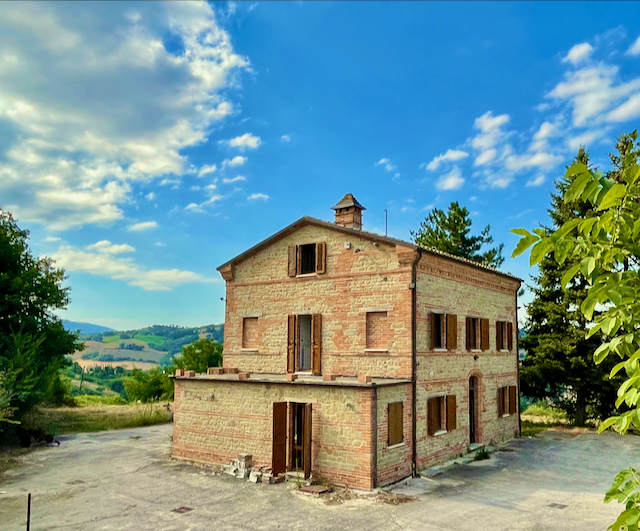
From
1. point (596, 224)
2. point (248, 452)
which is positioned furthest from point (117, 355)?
point (596, 224)

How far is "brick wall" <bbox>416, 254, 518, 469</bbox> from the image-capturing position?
59.5 ft

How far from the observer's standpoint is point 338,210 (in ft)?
71.8

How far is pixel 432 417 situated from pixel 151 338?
17313 cm

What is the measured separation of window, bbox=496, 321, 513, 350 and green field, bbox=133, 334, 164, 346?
529ft

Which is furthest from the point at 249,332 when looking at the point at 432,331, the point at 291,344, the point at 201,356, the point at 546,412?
the point at 546,412

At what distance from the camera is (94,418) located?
28.9 meters

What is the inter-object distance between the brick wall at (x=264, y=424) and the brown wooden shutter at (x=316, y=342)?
2.87m

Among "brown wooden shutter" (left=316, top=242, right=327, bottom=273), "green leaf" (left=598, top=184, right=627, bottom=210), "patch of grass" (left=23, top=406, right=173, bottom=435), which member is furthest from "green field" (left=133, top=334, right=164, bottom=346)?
"green leaf" (left=598, top=184, right=627, bottom=210)

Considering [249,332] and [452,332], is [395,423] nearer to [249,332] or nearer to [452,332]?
[452,332]

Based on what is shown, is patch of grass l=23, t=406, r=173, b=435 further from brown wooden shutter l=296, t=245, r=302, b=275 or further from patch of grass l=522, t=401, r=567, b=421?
patch of grass l=522, t=401, r=567, b=421

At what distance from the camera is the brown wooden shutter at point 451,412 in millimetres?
19091

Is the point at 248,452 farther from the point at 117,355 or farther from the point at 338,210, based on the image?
the point at 117,355

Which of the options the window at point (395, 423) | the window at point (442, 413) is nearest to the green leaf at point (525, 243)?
the window at point (395, 423)

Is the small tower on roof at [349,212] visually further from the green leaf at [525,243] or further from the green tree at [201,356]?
the green tree at [201,356]
